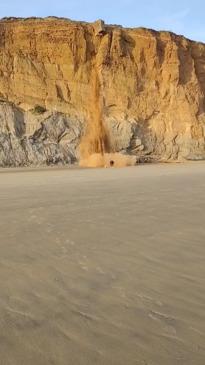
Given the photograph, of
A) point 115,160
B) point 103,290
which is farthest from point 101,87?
point 103,290

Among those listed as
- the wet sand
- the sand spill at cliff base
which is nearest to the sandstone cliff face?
the sand spill at cliff base

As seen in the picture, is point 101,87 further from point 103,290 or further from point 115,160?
point 103,290

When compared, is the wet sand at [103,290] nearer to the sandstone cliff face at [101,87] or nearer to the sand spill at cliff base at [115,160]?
the sand spill at cliff base at [115,160]

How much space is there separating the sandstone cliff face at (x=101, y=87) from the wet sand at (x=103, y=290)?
31777mm

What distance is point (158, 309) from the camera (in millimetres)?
2758

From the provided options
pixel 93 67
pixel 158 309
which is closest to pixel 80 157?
pixel 93 67

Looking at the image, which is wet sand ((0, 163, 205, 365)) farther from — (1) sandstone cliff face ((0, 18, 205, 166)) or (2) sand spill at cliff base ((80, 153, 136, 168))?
(1) sandstone cliff face ((0, 18, 205, 166))

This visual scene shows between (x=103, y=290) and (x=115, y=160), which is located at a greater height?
(x=103, y=290)

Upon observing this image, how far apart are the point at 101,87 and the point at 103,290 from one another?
129ft

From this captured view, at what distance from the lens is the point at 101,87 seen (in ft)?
136

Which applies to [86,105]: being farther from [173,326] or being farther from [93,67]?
[173,326]

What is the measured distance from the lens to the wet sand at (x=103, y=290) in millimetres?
2237

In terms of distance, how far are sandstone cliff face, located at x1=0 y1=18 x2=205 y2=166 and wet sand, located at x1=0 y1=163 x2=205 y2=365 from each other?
31.8 m

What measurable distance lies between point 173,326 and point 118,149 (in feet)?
119
